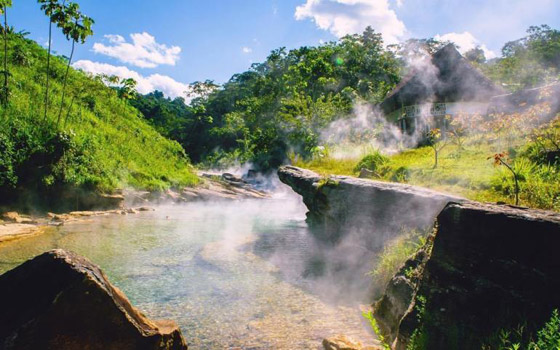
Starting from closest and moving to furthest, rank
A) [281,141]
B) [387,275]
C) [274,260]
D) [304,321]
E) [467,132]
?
[304,321], [387,275], [274,260], [467,132], [281,141]

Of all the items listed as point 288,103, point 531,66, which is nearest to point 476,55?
point 531,66

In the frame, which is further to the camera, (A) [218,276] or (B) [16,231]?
(B) [16,231]

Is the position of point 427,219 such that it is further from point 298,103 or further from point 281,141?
point 281,141

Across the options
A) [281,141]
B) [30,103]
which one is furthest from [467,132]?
[30,103]

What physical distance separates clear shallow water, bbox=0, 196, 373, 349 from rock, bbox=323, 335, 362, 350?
0.22 meters

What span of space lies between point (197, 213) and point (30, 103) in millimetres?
11088

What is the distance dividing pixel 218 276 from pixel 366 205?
4406mm

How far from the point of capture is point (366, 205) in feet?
Answer: 31.0

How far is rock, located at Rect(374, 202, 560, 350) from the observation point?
138 inches

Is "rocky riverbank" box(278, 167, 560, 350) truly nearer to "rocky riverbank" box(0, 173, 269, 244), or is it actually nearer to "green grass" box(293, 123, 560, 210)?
"green grass" box(293, 123, 560, 210)

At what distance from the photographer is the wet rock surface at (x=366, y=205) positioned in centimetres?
724

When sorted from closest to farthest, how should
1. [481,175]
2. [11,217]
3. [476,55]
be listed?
[481,175], [11,217], [476,55]

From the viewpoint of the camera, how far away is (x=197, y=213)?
1967 cm

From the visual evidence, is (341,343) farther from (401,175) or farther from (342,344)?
(401,175)
